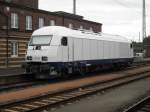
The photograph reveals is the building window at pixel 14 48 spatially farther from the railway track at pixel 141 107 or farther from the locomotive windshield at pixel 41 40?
the railway track at pixel 141 107

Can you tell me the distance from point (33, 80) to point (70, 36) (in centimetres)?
386

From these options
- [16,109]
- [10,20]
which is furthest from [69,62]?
[10,20]

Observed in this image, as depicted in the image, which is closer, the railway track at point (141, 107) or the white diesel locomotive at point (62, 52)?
the railway track at point (141, 107)

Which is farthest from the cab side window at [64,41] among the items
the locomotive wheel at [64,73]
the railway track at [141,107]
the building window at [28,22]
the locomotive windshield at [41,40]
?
the building window at [28,22]

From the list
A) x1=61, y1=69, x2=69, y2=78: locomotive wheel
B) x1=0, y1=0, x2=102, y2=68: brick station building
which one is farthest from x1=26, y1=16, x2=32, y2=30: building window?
x1=61, y1=69, x2=69, y2=78: locomotive wheel

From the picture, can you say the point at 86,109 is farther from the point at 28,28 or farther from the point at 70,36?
the point at 28,28

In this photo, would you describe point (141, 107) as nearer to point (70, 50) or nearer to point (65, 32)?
point (70, 50)

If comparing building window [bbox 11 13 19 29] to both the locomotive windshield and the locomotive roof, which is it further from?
the locomotive windshield

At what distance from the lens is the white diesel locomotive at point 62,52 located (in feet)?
70.4

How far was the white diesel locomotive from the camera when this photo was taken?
70.4 feet

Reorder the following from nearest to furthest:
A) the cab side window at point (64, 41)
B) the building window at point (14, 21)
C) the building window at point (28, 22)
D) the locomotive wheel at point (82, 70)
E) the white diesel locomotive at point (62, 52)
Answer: the white diesel locomotive at point (62, 52), the cab side window at point (64, 41), the locomotive wheel at point (82, 70), the building window at point (14, 21), the building window at point (28, 22)

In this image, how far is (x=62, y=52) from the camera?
22031 mm

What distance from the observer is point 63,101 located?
13.6 metres

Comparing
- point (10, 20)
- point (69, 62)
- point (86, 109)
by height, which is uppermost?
point (10, 20)
